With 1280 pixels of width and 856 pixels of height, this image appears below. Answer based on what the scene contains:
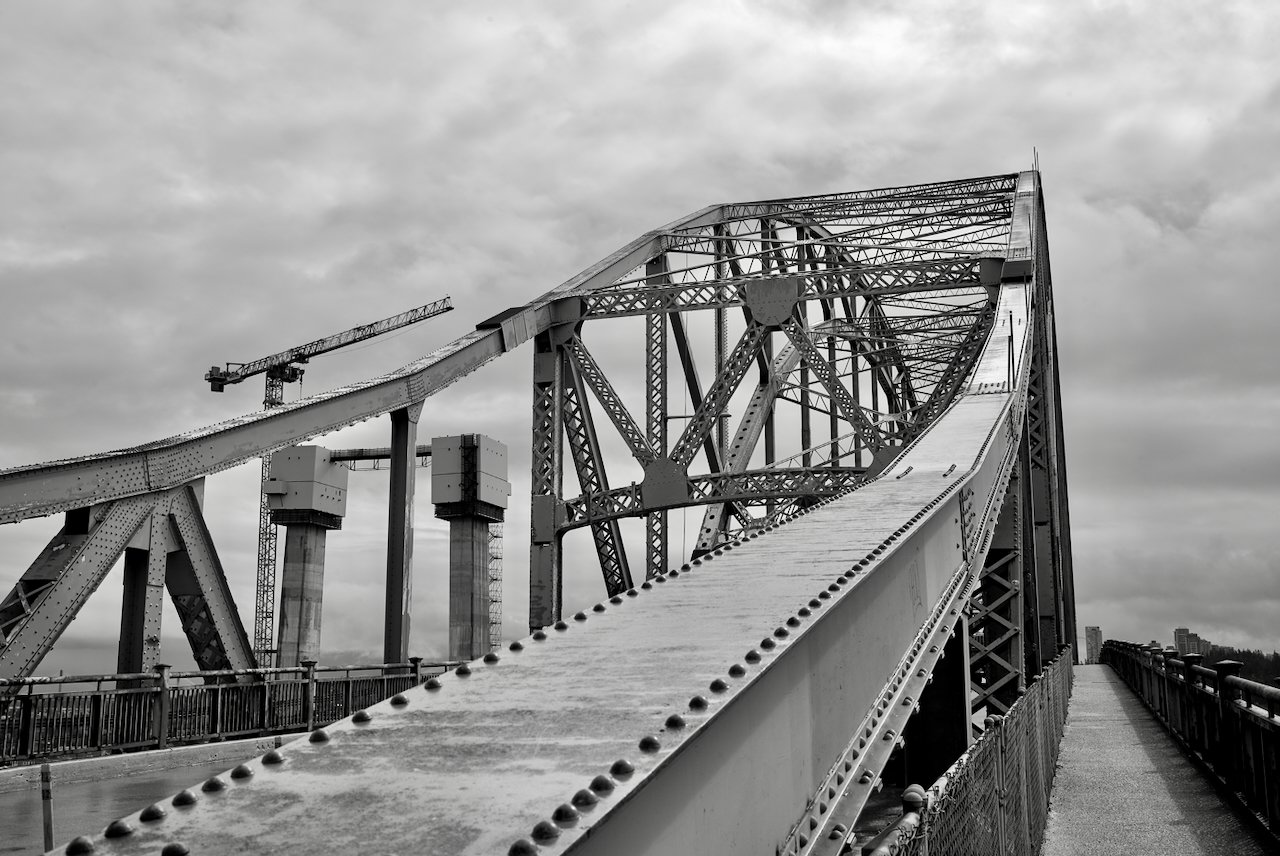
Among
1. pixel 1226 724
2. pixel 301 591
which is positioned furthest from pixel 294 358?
pixel 1226 724

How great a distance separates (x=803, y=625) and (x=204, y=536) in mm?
10285

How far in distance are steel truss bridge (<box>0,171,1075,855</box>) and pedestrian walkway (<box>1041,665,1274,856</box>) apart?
1.30 m

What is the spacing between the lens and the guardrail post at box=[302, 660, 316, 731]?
18719 millimetres

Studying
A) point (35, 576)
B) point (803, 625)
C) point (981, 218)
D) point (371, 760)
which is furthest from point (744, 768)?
point (981, 218)

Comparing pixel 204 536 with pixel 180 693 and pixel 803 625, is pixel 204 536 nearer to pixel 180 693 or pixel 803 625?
pixel 180 693

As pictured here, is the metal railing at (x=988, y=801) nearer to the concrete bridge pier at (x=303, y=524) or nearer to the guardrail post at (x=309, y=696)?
the guardrail post at (x=309, y=696)

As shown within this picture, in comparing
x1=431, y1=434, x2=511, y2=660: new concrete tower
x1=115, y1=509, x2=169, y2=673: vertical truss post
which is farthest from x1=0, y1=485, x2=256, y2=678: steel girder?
x1=431, y1=434, x2=511, y2=660: new concrete tower

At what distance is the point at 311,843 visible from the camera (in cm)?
336

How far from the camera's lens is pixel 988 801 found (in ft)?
19.6


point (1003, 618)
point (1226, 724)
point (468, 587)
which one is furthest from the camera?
point (468, 587)

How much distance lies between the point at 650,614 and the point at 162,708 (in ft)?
38.4

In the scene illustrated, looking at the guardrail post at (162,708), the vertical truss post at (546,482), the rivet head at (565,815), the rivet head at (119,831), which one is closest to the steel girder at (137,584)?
the guardrail post at (162,708)

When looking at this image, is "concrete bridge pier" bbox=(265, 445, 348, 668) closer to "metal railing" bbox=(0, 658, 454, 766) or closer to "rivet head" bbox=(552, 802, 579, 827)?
"metal railing" bbox=(0, 658, 454, 766)

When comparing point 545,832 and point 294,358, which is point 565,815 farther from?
point 294,358
